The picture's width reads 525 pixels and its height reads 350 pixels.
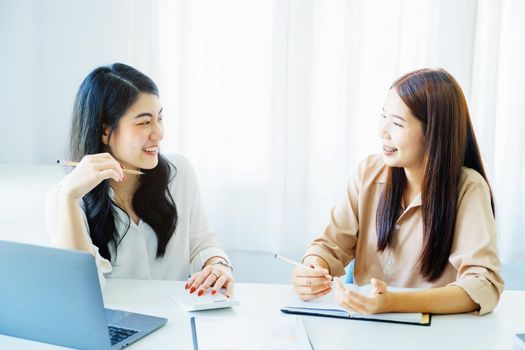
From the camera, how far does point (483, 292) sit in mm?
1464

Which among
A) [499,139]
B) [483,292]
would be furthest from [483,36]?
[483,292]

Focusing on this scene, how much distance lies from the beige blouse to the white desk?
8cm

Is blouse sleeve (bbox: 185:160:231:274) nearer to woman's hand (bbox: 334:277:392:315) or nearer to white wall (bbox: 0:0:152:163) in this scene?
woman's hand (bbox: 334:277:392:315)

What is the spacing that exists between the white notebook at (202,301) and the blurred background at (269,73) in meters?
1.26

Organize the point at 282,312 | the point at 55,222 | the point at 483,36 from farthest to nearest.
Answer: the point at 483,36 < the point at 55,222 < the point at 282,312

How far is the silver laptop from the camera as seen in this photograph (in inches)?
43.8

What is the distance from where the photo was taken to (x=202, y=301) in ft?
4.77

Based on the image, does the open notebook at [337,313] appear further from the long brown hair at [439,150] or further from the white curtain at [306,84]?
the white curtain at [306,84]

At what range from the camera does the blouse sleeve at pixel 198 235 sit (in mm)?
1877

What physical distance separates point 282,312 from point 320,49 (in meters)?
1.54

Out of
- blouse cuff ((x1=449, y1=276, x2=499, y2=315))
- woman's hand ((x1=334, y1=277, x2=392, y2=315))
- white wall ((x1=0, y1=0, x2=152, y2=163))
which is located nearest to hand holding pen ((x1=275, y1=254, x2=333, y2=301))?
woman's hand ((x1=334, y1=277, x2=392, y2=315))

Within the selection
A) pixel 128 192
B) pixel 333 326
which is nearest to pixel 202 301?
pixel 333 326

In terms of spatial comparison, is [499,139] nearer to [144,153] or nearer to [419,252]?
[419,252]

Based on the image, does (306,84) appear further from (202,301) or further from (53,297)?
(53,297)
